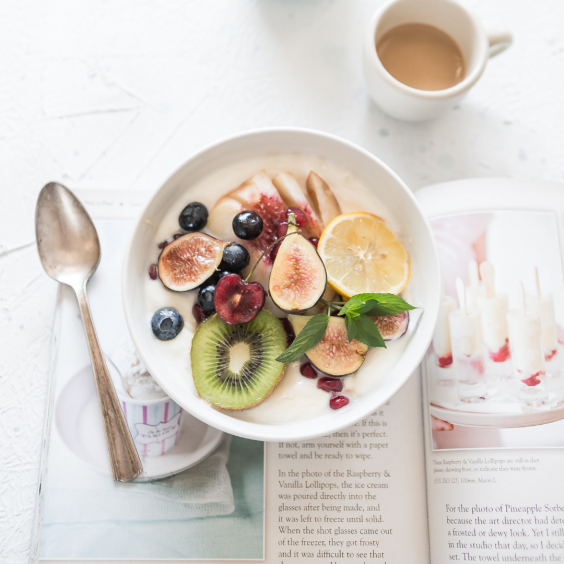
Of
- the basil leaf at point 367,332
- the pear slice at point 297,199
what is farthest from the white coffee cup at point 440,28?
the basil leaf at point 367,332

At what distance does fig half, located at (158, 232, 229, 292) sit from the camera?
0.98m

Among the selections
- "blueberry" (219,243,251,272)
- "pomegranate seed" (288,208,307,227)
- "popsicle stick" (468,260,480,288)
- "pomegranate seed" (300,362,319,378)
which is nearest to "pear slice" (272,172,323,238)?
"pomegranate seed" (288,208,307,227)

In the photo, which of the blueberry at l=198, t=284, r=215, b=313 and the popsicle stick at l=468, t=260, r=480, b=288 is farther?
the popsicle stick at l=468, t=260, r=480, b=288

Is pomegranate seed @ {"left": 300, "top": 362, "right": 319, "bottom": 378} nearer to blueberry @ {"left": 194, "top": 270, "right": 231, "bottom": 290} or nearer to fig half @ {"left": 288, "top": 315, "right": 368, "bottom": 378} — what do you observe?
fig half @ {"left": 288, "top": 315, "right": 368, "bottom": 378}

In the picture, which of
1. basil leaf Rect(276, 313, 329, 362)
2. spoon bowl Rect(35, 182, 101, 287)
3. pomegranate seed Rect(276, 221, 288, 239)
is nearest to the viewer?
basil leaf Rect(276, 313, 329, 362)

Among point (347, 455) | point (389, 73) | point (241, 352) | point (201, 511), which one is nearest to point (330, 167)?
point (389, 73)

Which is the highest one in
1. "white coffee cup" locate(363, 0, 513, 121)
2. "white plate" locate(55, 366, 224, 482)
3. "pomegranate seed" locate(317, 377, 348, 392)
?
"white coffee cup" locate(363, 0, 513, 121)

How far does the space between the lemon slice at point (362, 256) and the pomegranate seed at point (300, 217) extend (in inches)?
2.2

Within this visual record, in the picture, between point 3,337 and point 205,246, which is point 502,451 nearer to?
point 205,246

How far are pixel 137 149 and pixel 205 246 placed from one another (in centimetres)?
41

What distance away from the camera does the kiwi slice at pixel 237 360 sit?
96 cm

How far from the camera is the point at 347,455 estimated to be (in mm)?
1109

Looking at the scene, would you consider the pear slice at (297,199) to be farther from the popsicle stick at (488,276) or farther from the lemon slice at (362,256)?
the popsicle stick at (488,276)

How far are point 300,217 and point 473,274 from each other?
1.51ft
